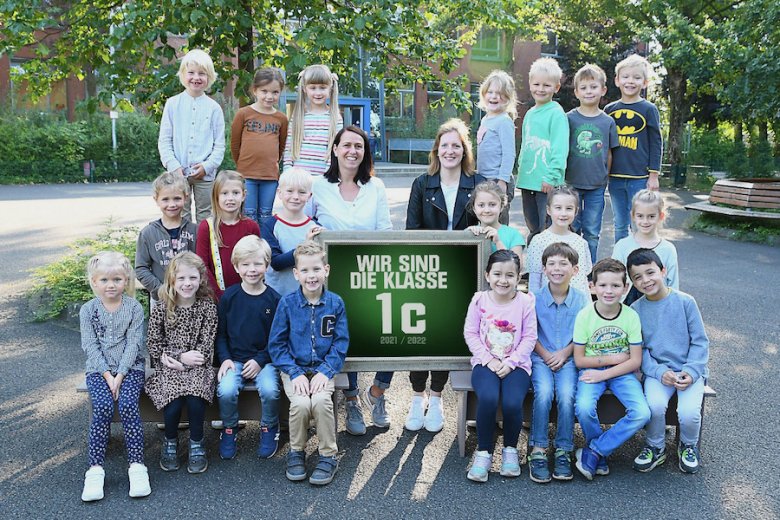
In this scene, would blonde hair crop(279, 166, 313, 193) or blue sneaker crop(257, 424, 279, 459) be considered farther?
blonde hair crop(279, 166, 313, 193)

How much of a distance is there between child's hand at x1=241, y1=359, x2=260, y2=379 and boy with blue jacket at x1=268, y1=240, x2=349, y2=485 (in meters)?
0.13

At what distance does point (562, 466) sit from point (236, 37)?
570 centimetres

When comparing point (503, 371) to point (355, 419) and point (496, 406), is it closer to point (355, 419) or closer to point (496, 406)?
point (496, 406)

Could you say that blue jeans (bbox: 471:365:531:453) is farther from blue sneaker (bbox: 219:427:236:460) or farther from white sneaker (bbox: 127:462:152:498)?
white sneaker (bbox: 127:462:152:498)

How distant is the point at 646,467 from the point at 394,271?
6.25 feet

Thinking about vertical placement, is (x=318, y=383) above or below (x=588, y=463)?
above

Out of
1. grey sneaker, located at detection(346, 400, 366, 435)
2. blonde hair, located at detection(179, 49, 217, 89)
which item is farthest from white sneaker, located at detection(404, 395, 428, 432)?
blonde hair, located at detection(179, 49, 217, 89)

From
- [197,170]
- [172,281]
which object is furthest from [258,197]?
[172,281]

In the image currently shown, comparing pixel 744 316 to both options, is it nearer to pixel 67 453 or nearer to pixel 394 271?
pixel 394 271

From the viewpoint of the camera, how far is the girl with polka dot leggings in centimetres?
399

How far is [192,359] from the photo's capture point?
165 inches

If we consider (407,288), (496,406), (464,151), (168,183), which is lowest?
(496,406)

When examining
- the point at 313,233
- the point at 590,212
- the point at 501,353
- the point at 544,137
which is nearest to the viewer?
the point at 501,353

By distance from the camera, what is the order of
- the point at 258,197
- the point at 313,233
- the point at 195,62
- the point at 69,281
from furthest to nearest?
the point at 69,281
the point at 258,197
the point at 195,62
the point at 313,233
